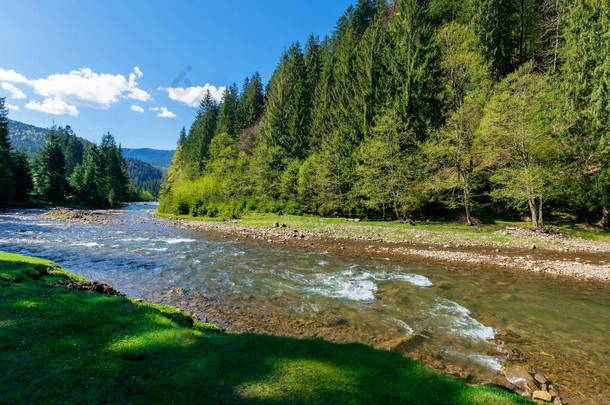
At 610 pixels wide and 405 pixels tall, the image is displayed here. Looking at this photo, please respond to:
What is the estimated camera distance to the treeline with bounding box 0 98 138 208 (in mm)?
50678

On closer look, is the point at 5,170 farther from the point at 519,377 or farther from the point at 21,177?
the point at 519,377

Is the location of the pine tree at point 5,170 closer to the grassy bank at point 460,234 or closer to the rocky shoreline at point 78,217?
the rocky shoreline at point 78,217

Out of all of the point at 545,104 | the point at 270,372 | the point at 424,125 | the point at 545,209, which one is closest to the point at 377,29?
the point at 424,125

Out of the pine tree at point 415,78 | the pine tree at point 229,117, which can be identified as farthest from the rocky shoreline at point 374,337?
the pine tree at point 229,117

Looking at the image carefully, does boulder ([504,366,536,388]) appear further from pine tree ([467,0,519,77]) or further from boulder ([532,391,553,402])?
pine tree ([467,0,519,77])

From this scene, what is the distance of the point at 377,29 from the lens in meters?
36.7

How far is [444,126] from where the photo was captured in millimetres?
29500

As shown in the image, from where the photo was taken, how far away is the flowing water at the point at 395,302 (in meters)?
6.27

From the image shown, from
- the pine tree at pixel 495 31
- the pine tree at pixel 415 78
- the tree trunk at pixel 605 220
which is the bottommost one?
the tree trunk at pixel 605 220

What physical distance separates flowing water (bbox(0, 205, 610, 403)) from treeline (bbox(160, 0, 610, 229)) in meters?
16.2

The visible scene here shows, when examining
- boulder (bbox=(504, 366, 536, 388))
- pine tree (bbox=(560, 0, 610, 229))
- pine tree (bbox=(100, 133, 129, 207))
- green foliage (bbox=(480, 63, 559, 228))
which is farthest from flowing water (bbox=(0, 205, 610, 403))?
pine tree (bbox=(100, 133, 129, 207))

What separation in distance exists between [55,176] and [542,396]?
279 ft

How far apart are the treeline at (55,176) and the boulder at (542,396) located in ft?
239

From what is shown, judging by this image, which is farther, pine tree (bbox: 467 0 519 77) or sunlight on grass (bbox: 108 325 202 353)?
pine tree (bbox: 467 0 519 77)
